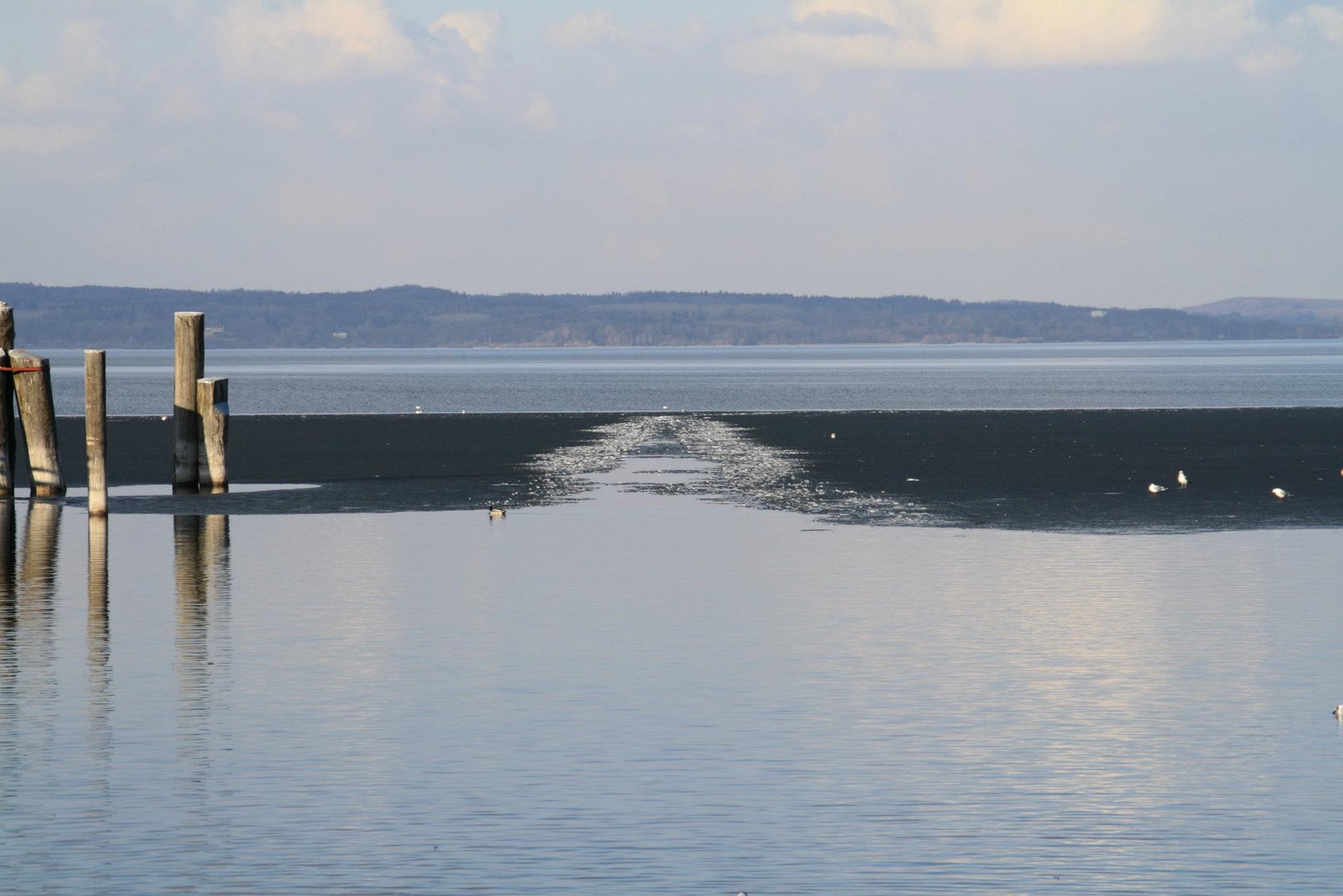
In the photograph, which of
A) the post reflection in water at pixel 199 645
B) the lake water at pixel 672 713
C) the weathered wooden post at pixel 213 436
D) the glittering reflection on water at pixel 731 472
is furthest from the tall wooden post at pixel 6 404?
the glittering reflection on water at pixel 731 472

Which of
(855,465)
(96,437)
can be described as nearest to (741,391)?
(855,465)

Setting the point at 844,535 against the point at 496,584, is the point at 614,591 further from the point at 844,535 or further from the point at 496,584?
the point at 844,535

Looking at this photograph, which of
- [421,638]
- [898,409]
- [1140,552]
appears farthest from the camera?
[898,409]

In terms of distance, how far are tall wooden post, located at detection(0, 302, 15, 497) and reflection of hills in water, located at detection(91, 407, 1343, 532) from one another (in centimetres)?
177

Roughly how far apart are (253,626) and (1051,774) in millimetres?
7952

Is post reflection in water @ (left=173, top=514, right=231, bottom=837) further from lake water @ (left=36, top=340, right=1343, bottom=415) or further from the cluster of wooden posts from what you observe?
lake water @ (left=36, top=340, right=1343, bottom=415)

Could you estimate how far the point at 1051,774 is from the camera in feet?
34.0

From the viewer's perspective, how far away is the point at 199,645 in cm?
1509

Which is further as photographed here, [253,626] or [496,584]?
[496,584]

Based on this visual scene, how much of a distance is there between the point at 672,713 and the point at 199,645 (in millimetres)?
4671

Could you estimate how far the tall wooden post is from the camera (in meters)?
29.5

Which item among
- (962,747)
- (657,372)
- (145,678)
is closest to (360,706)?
(145,678)

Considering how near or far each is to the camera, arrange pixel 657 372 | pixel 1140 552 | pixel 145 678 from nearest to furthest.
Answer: pixel 145 678, pixel 1140 552, pixel 657 372

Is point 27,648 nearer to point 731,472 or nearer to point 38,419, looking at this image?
point 38,419
